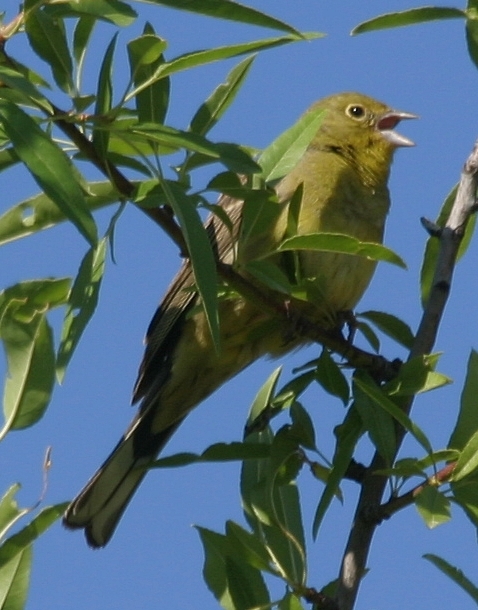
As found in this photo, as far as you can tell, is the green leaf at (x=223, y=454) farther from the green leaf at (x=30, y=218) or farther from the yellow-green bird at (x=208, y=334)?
the yellow-green bird at (x=208, y=334)

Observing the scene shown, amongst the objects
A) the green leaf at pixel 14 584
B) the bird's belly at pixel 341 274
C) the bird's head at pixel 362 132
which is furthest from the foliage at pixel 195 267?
the bird's head at pixel 362 132

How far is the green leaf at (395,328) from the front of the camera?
12.2 feet

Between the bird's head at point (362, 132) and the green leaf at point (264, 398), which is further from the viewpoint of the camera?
the bird's head at point (362, 132)

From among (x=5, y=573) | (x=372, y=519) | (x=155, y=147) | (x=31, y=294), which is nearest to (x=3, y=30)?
(x=155, y=147)

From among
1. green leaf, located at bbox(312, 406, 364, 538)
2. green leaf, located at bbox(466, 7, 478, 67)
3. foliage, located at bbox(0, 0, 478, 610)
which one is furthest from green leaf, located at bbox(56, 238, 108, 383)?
green leaf, located at bbox(466, 7, 478, 67)

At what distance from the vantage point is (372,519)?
2973mm

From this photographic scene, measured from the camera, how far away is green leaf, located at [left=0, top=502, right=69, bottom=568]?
2.92 metres

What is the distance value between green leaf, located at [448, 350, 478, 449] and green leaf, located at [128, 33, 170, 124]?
109 centimetres

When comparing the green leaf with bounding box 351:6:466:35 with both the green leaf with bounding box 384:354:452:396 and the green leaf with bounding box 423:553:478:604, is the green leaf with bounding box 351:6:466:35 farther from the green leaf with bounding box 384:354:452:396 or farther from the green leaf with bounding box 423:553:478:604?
the green leaf with bounding box 423:553:478:604

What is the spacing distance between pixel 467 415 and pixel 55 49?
4.71 feet

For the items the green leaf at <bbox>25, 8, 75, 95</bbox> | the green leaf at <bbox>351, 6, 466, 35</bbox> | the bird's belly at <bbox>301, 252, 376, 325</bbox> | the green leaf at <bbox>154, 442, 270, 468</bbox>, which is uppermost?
the bird's belly at <bbox>301, 252, 376, 325</bbox>

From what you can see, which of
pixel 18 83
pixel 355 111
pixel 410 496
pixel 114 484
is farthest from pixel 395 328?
pixel 355 111

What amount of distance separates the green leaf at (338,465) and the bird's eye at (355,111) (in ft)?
9.87

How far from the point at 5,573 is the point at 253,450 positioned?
83cm
